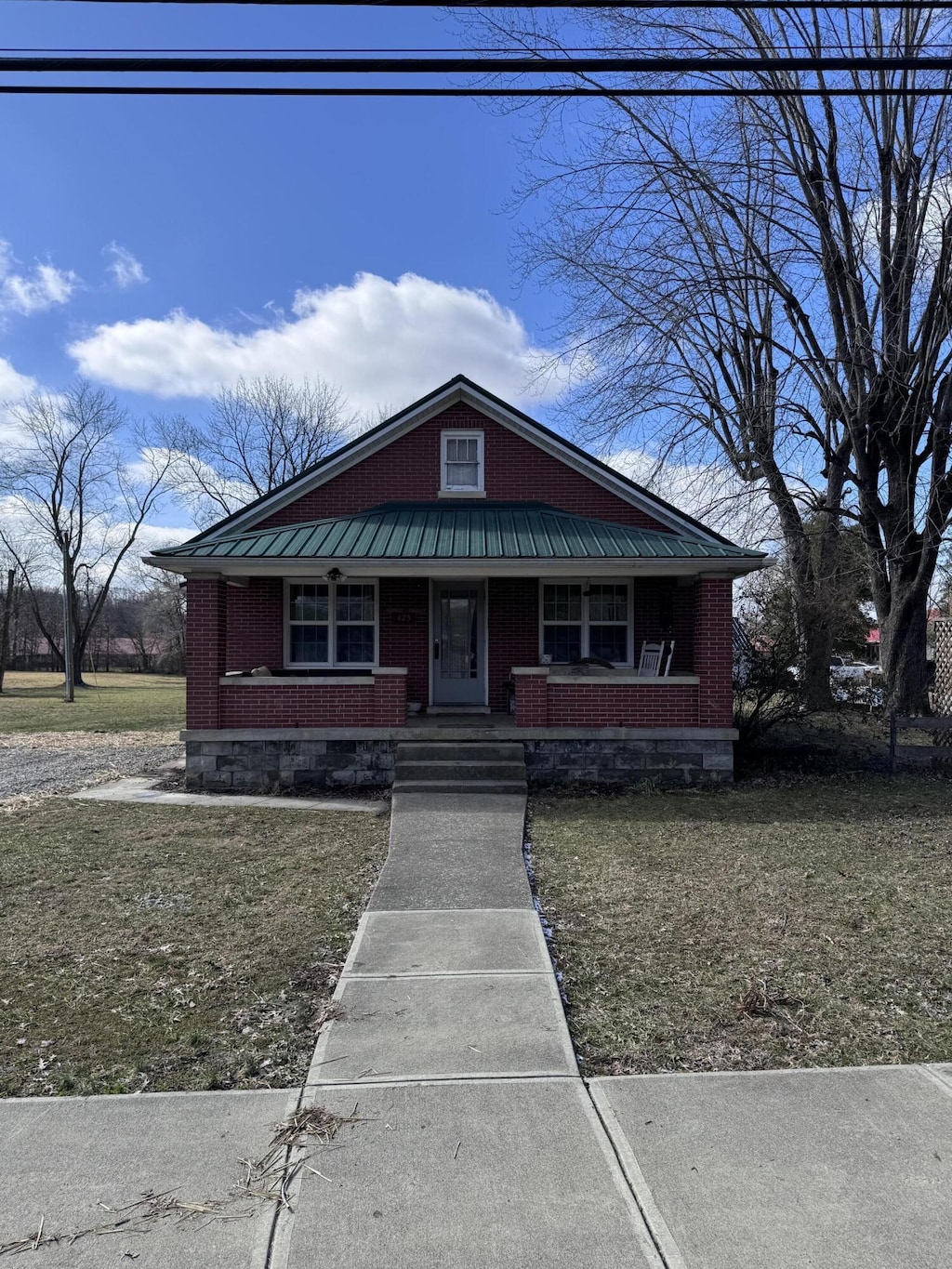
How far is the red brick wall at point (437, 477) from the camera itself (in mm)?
13148

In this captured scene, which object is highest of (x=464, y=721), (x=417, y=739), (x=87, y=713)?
(x=464, y=721)

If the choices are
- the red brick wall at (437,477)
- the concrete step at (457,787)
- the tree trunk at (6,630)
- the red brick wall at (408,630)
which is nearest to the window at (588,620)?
the red brick wall at (437,477)

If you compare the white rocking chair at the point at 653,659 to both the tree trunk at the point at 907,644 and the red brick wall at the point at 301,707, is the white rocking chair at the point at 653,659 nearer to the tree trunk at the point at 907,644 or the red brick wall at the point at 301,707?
the red brick wall at the point at 301,707

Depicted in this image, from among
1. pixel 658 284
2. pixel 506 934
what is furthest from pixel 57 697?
pixel 506 934

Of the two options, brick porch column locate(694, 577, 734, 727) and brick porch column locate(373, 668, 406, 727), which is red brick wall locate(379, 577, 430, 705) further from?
brick porch column locate(694, 577, 734, 727)

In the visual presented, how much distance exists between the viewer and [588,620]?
1286 cm

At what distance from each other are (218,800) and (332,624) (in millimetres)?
4073

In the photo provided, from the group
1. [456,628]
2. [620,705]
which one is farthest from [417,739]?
[456,628]

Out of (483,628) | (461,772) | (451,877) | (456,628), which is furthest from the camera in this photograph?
(456,628)

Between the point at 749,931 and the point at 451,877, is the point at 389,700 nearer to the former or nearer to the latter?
the point at 451,877

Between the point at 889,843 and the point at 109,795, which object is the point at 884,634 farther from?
the point at 109,795

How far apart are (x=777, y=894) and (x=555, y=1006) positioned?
2669 mm

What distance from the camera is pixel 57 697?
34562mm

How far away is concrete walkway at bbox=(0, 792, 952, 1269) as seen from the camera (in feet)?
7.65
